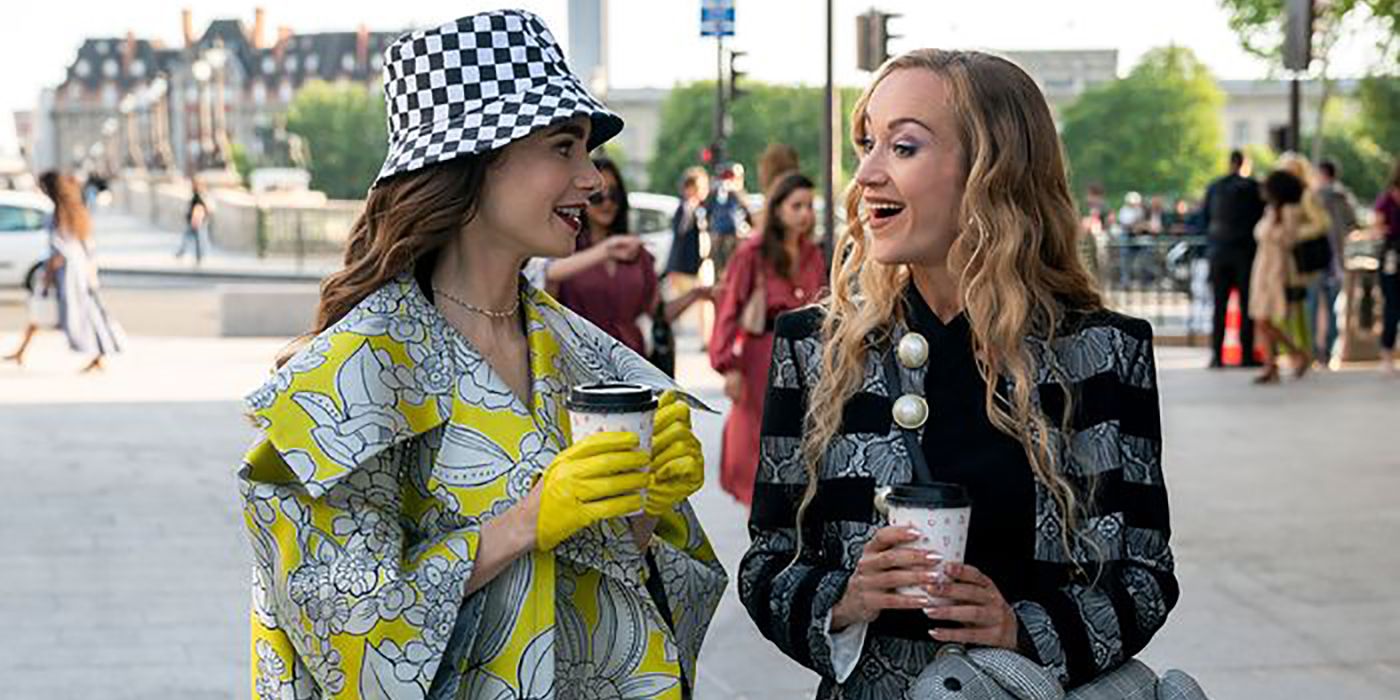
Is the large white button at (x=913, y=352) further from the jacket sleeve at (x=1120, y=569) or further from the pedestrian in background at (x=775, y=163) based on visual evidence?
the pedestrian in background at (x=775, y=163)

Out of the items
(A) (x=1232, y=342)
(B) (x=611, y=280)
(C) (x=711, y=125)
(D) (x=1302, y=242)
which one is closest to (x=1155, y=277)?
(A) (x=1232, y=342)

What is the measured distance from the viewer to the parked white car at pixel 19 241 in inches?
1195

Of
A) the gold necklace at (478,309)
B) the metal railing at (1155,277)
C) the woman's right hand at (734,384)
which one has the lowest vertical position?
the metal railing at (1155,277)

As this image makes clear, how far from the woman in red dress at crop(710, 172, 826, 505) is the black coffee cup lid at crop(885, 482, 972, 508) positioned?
6.14m

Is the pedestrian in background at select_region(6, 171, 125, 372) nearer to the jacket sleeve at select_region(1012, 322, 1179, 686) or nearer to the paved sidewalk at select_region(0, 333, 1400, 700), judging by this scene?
the paved sidewalk at select_region(0, 333, 1400, 700)

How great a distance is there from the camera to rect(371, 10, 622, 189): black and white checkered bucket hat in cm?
304

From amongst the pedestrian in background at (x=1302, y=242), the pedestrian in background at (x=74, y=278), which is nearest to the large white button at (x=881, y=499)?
the pedestrian in background at (x=1302, y=242)

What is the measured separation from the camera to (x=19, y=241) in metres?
30.4

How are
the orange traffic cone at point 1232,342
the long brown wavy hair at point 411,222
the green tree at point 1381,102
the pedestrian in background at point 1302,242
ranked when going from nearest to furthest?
the long brown wavy hair at point 411,222 < the pedestrian in background at point 1302,242 < the orange traffic cone at point 1232,342 < the green tree at point 1381,102

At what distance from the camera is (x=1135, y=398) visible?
309cm

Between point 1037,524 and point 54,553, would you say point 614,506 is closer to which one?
point 1037,524

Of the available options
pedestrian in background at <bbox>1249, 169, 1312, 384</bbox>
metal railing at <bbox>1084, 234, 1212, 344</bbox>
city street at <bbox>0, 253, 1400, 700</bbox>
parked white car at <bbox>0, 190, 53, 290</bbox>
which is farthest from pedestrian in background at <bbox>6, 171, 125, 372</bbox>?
parked white car at <bbox>0, 190, 53, 290</bbox>

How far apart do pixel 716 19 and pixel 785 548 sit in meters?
19.3

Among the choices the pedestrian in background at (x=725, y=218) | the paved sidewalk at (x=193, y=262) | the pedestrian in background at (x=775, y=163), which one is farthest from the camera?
the paved sidewalk at (x=193, y=262)
